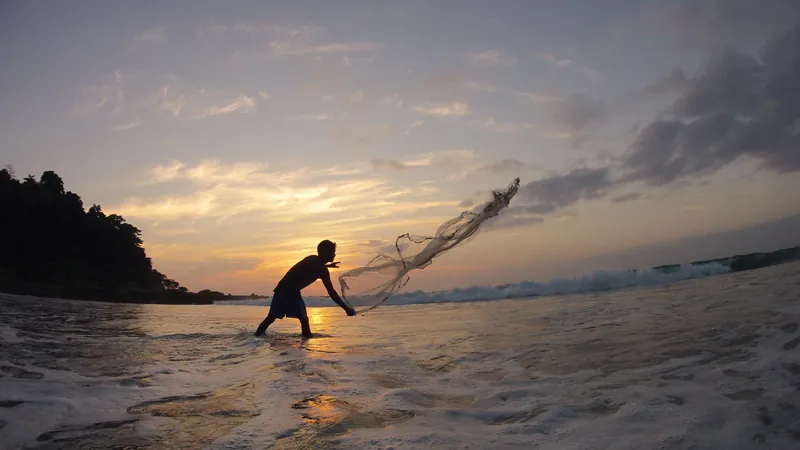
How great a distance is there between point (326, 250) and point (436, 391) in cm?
496

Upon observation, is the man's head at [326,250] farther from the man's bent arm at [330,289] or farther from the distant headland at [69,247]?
the distant headland at [69,247]

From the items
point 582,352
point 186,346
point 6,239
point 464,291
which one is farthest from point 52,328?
point 6,239

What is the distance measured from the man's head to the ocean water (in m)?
1.83

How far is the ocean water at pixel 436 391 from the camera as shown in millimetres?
3576

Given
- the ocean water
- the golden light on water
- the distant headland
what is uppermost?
the distant headland

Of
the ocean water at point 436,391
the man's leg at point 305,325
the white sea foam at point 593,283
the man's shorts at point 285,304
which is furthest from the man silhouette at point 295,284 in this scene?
the white sea foam at point 593,283

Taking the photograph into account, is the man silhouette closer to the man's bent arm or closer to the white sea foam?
the man's bent arm

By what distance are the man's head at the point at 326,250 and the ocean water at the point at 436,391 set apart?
72.2 inches

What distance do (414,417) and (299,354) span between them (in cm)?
427

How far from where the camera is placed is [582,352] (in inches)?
269

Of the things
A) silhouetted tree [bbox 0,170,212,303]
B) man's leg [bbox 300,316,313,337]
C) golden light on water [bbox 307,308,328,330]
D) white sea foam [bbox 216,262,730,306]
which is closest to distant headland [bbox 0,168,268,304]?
silhouetted tree [bbox 0,170,212,303]

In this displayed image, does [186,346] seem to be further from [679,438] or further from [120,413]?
[679,438]

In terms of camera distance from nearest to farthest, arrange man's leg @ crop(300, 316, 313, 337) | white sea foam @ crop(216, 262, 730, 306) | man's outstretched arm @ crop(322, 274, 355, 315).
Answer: man's outstretched arm @ crop(322, 274, 355, 315)
man's leg @ crop(300, 316, 313, 337)
white sea foam @ crop(216, 262, 730, 306)

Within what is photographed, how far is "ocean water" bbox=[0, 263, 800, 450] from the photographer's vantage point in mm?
3576
